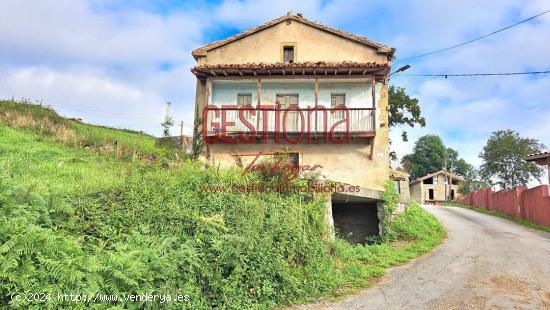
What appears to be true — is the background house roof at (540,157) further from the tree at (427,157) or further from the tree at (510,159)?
the tree at (427,157)

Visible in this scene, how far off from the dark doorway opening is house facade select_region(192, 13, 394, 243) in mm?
90

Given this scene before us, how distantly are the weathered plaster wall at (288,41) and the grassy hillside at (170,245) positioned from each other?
8.57 meters

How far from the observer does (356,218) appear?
15695mm

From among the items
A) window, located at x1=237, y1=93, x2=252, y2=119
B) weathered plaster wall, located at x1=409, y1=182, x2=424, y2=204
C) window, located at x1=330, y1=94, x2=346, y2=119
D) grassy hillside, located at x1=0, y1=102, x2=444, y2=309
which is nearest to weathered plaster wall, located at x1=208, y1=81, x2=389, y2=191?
window, located at x1=330, y1=94, x2=346, y2=119

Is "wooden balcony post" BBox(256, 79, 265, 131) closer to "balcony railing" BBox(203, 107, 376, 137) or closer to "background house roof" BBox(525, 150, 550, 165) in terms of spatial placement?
"balcony railing" BBox(203, 107, 376, 137)

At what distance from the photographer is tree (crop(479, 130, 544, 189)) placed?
4959 cm

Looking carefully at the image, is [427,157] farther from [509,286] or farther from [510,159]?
[509,286]

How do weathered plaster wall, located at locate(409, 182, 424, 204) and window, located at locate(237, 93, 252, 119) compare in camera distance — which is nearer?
window, located at locate(237, 93, 252, 119)

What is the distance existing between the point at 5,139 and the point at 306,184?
13604 mm

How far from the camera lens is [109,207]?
8039 millimetres

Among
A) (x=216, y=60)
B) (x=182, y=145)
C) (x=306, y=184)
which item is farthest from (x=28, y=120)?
(x=306, y=184)

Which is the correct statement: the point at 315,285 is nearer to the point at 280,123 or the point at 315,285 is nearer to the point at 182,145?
the point at 280,123

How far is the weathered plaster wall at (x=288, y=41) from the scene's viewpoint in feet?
58.6

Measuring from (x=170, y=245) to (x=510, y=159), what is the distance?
5425cm
